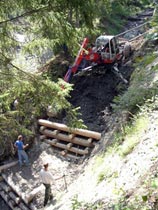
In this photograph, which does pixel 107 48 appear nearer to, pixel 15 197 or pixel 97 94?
pixel 97 94

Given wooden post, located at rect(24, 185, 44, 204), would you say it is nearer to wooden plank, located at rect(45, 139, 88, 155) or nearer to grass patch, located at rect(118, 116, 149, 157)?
wooden plank, located at rect(45, 139, 88, 155)

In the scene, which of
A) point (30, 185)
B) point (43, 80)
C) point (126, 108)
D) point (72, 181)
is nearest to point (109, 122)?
point (126, 108)

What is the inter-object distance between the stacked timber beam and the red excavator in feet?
8.01

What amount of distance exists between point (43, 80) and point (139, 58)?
309 inches

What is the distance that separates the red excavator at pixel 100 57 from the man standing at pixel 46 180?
5889 mm

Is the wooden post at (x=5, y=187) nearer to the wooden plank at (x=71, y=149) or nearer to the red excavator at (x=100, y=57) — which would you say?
the wooden plank at (x=71, y=149)

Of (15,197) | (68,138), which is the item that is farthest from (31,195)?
(68,138)

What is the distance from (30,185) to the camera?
38.5 feet

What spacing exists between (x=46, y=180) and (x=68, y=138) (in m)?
3.15

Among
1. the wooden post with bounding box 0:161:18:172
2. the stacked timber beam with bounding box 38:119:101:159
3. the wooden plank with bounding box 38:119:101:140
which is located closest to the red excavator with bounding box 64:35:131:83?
the wooden plank with bounding box 38:119:101:140

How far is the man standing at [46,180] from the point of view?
9.75m

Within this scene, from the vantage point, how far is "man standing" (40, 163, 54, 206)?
9.75 meters

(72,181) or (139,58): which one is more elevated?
(139,58)

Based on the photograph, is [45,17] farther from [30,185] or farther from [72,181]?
[30,185]
